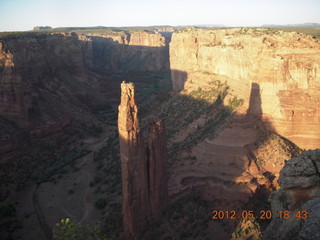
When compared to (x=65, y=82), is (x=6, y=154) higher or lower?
lower

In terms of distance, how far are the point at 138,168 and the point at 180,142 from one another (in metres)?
16.9

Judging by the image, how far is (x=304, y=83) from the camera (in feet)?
126

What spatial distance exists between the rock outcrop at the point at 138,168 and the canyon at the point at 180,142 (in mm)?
97

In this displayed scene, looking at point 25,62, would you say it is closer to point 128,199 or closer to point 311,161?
point 128,199

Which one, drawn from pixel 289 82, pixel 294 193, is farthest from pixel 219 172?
pixel 294 193

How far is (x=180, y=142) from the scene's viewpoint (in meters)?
44.3

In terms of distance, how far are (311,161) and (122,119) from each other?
16201 millimetres

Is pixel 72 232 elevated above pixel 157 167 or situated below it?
above

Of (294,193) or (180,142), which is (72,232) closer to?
(294,193)

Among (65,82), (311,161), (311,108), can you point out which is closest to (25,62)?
(65,82)

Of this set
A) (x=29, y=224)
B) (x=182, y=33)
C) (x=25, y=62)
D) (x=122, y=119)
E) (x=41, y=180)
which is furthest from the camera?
(x=182, y=33)

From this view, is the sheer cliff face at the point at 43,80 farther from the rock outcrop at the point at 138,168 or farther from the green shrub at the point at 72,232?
the green shrub at the point at 72,232

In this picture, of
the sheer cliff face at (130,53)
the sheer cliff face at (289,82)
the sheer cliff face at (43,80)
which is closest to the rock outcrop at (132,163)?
the sheer cliff face at (289,82)

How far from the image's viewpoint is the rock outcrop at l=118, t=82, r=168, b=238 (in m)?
27.5
